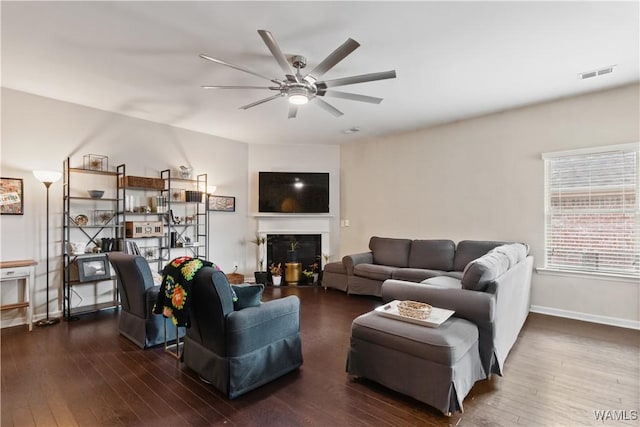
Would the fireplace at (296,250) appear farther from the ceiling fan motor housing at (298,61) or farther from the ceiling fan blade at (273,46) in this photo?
the ceiling fan blade at (273,46)

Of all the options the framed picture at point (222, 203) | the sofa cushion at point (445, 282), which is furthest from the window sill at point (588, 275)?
the framed picture at point (222, 203)

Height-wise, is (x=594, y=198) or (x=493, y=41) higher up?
(x=493, y=41)

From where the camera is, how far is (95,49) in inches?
119

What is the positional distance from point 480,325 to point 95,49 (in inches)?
167

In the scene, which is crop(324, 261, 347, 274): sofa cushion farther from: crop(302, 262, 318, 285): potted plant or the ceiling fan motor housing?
the ceiling fan motor housing

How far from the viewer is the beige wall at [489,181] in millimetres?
3986

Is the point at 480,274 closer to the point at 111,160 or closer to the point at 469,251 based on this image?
the point at 469,251

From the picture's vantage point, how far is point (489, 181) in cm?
498

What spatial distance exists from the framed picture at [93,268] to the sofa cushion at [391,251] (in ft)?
13.9

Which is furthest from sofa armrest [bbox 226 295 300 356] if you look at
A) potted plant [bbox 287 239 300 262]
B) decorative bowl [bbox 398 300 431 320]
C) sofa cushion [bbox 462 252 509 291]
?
potted plant [bbox 287 239 300 262]

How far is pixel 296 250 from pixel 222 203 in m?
1.78


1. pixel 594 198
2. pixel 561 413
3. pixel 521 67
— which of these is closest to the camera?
pixel 561 413

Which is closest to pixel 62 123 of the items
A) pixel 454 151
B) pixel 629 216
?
pixel 454 151

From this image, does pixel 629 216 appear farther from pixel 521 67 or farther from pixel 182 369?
pixel 182 369
